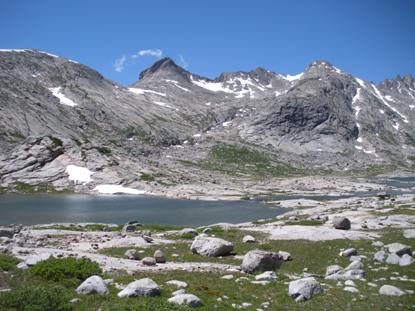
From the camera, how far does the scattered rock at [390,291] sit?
21.4 m

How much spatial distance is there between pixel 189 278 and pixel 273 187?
551ft

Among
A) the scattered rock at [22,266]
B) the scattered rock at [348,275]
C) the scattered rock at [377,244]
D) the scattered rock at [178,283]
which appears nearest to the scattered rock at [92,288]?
the scattered rock at [178,283]

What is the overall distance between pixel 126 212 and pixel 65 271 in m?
82.4

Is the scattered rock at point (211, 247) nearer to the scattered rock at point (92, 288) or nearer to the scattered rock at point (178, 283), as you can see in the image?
the scattered rock at point (178, 283)

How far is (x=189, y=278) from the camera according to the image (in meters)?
25.7

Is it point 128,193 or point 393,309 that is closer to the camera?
point 393,309

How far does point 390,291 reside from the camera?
21578 mm

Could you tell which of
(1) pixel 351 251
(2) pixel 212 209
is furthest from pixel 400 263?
(2) pixel 212 209

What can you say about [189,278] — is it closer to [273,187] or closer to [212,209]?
[212,209]

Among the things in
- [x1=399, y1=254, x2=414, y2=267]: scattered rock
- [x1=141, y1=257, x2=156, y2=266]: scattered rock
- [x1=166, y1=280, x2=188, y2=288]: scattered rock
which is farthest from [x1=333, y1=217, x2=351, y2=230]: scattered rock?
[x1=166, y1=280, x2=188, y2=288]: scattered rock

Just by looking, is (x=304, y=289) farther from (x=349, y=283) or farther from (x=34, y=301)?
(x=34, y=301)

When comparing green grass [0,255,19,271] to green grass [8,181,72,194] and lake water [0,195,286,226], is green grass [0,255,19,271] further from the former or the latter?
green grass [8,181,72,194]

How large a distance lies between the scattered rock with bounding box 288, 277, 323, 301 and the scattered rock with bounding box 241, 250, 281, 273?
7.10 m

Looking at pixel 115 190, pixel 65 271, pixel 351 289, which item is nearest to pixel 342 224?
pixel 351 289
